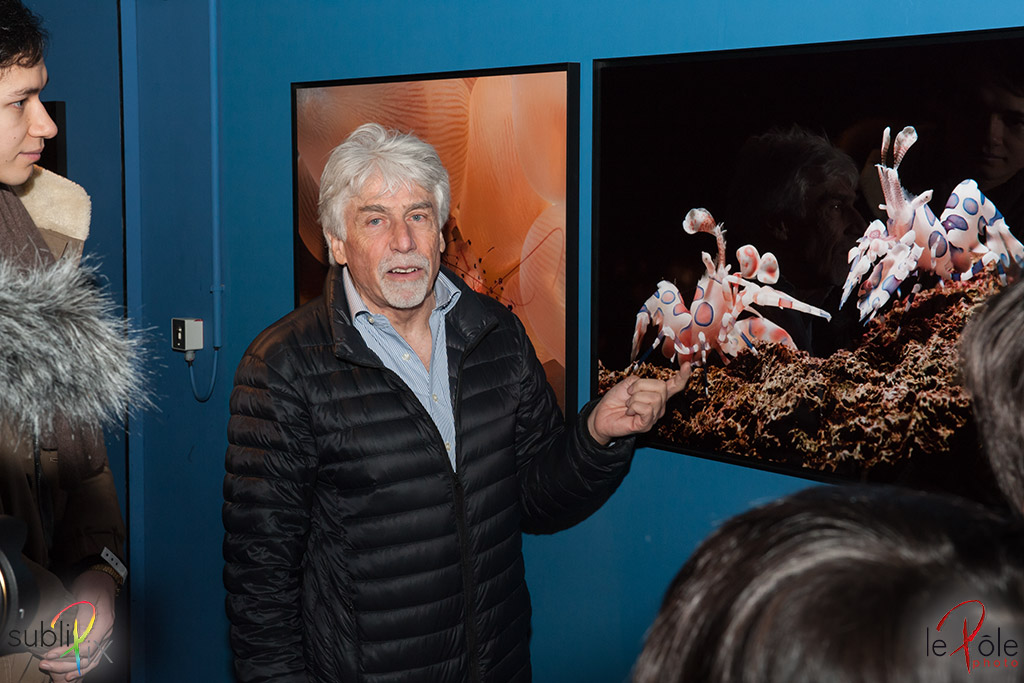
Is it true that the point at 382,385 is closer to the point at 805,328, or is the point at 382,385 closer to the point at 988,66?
the point at 805,328

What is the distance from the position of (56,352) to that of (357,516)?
3.66 feet

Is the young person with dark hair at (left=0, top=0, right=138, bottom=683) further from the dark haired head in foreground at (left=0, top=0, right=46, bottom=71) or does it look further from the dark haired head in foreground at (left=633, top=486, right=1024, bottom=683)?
the dark haired head in foreground at (left=633, top=486, right=1024, bottom=683)

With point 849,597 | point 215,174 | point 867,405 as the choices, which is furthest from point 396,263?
point 849,597

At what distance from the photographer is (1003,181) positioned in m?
1.55

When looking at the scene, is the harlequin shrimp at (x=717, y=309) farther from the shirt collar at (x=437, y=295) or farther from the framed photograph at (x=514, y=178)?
the shirt collar at (x=437, y=295)

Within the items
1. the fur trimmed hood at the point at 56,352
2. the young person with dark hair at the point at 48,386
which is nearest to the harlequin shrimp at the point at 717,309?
A: the young person with dark hair at the point at 48,386

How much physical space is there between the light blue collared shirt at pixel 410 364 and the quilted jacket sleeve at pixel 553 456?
0.20 m

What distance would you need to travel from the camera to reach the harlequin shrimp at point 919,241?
158 centimetres

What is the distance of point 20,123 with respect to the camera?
133 centimetres

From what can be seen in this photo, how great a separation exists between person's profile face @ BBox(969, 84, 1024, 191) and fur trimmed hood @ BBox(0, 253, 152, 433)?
1453 mm

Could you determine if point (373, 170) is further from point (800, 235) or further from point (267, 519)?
point (800, 235)

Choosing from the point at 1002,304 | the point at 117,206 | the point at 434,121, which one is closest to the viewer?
the point at 1002,304

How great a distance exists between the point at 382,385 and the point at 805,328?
90 centimetres

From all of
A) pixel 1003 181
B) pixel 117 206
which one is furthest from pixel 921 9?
pixel 117 206
